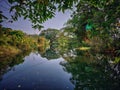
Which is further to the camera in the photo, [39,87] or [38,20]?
[39,87]

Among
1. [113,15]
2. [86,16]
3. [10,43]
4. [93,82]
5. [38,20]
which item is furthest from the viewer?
[10,43]

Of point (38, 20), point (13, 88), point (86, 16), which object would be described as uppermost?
point (86, 16)

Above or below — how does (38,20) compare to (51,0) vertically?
below

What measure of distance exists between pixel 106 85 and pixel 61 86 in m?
3.04

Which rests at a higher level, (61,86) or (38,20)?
(38,20)

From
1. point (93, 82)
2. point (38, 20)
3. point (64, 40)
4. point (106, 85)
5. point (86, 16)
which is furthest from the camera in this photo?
point (64, 40)

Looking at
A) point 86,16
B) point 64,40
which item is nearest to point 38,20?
point 86,16

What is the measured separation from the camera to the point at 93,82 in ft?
44.0

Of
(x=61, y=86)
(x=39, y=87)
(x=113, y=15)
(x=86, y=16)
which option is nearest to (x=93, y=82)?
(x=61, y=86)

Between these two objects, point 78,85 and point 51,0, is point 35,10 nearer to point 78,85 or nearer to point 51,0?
point 51,0

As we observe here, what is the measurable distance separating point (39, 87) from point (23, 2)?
9.87 meters

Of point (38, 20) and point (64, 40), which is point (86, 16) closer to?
point (38, 20)

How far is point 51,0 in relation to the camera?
410 cm

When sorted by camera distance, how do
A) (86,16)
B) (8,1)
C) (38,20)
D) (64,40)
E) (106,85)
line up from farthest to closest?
(64,40) < (86,16) < (106,85) < (38,20) < (8,1)
